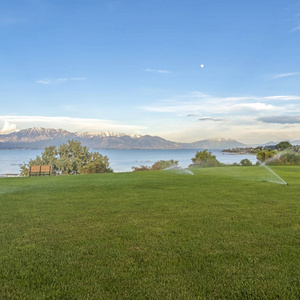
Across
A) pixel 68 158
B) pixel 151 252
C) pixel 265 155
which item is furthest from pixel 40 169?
pixel 68 158

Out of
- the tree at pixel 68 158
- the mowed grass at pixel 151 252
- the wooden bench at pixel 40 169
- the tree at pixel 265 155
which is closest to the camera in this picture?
the mowed grass at pixel 151 252

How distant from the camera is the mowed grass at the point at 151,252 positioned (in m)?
3.14

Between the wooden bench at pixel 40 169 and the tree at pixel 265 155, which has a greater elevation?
the tree at pixel 265 155

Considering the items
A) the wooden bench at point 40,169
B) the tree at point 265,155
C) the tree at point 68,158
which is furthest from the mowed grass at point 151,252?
the tree at point 68,158

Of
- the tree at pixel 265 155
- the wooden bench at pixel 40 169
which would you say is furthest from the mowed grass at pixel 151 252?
the tree at pixel 265 155

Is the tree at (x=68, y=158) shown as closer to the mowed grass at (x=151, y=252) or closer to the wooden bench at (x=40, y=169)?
the wooden bench at (x=40, y=169)

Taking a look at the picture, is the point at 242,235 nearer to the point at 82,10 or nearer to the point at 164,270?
the point at 164,270

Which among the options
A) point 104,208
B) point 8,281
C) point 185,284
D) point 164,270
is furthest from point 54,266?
point 104,208

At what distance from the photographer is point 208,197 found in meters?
9.16

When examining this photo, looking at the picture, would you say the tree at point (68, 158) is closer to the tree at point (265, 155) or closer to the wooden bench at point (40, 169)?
the tree at point (265, 155)

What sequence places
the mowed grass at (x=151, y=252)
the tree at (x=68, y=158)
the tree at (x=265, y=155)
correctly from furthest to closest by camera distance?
the tree at (x=68, y=158)
the tree at (x=265, y=155)
the mowed grass at (x=151, y=252)

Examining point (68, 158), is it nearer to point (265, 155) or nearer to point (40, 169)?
point (40, 169)

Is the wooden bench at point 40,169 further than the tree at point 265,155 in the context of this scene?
No

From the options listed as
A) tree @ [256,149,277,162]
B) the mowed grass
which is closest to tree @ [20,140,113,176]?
tree @ [256,149,277,162]
